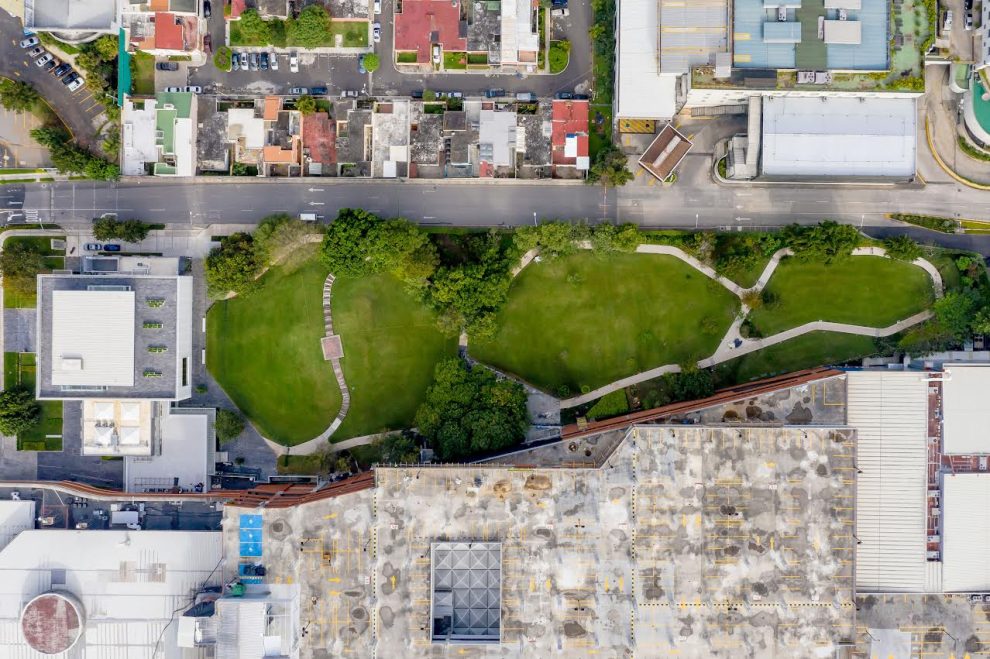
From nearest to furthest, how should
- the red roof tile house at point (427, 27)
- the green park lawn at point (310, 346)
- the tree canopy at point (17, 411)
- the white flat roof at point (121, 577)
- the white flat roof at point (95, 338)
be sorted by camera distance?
the white flat roof at point (95, 338)
the white flat roof at point (121, 577)
the tree canopy at point (17, 411)
the red roof tile house at point (427, 27)
the green park lawn at point (310, 346)

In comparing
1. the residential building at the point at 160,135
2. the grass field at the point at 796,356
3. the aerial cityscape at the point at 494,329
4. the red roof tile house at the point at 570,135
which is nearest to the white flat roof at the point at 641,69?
the aerial cityscape at the point at 494,329

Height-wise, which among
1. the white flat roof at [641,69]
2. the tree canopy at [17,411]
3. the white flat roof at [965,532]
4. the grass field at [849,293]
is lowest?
the white flat roof at [965,532]

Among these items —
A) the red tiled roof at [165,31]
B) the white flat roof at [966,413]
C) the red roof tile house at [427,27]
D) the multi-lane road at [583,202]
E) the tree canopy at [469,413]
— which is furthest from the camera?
the multi-lane road at [583,202]

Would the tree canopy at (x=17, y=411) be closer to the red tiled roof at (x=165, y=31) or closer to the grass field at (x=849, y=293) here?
the red tiled roof at (x=165, y=31)

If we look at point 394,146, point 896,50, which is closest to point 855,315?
point 896,50

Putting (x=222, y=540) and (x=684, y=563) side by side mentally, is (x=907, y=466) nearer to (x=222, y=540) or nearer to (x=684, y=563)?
(x=684, y=563)

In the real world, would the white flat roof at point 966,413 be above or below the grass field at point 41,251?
below

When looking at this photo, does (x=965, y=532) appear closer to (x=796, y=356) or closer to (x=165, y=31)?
(x=796, y=356)

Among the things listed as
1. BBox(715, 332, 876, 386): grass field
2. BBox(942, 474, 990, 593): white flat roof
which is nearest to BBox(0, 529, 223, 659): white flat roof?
BBox(715, 332, 876, 386): grass field
